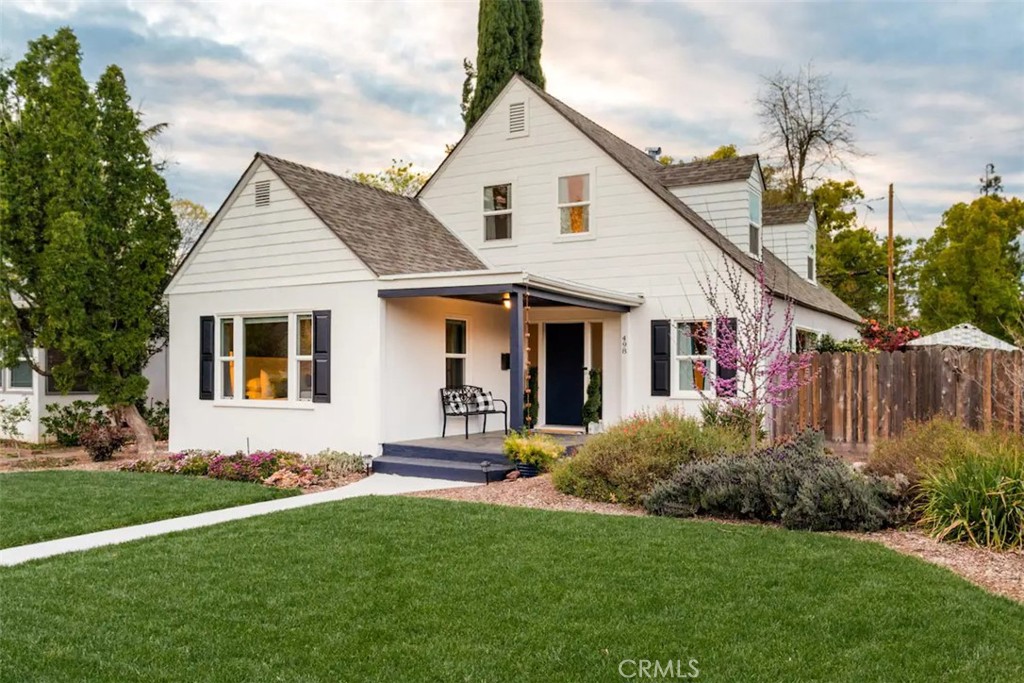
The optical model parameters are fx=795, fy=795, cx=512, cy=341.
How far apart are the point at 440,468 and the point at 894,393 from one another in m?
7.26

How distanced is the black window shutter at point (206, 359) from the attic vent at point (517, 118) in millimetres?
6659

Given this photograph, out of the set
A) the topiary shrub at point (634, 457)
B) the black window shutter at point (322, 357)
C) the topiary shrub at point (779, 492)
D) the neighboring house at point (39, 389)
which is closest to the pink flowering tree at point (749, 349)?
the topiary shrub at point (634, 457)

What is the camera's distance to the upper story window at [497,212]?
51.2ft

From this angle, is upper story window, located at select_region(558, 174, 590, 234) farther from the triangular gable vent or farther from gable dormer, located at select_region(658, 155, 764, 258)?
gable dormer, located at select_region(658, 155, 764, 258)

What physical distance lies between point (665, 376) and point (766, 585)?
825 centimetres

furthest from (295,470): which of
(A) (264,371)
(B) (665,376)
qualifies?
(B) (665,376)

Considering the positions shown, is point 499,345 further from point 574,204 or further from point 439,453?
point 439,453

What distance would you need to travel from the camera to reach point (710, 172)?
591 inches

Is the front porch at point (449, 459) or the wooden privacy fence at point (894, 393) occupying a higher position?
the wooden privacy fence at point (894, 393)

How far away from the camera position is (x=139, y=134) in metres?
14.8

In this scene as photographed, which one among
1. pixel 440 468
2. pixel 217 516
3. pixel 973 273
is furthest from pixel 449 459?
pixel 973 273

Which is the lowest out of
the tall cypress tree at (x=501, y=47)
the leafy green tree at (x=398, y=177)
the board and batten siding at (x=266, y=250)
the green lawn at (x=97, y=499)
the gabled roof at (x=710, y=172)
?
the green lawn at (x=97, y=499)

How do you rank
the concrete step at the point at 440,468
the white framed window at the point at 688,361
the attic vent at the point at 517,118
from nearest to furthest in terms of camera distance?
the concrete step at the point at 440,468 < the white framed window at the point at 688,361 < the attic vent at the point at 517,118

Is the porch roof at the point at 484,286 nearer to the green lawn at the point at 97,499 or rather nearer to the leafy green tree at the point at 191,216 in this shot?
the green lawn at the point at 97,499
